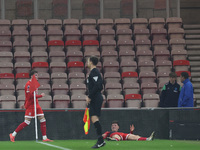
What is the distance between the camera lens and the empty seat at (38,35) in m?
18.6

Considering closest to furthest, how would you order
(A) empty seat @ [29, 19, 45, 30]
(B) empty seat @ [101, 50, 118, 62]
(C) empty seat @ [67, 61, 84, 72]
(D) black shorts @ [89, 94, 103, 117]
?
(D) black shorts @ [89, 94, 103, 117] < (C) empty seat @ [67, 61, 84, 72] < (B) empty seat @ [101, 50, 118, 62] < (A) empty seat @ [29, 19, 45, 30]

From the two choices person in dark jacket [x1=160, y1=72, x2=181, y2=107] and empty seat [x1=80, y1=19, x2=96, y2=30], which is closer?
person in dark jacket [x1=160, y1=72, x2=181, y2=107]

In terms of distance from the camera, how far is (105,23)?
19703 mm

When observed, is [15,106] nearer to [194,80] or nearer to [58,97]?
[58,97]

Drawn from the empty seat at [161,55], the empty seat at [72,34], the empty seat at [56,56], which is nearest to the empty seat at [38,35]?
the empty seat at [72,34]

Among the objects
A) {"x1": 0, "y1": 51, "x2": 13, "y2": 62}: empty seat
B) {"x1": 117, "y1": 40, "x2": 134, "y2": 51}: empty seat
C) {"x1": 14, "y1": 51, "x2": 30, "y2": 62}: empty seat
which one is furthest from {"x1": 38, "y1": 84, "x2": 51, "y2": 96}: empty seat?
{"x1": 117, "y1": 40, "x2": 134, "y2": 51}: empty seat

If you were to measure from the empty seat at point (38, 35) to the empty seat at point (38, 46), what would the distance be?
459 millimetres

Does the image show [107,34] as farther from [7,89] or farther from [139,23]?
[7,89]

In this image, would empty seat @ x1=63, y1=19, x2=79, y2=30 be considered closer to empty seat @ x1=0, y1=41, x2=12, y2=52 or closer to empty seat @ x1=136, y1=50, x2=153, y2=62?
empty seat @ x1=0, y1=41, x2=12, y2=52

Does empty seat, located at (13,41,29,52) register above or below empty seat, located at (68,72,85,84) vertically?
above

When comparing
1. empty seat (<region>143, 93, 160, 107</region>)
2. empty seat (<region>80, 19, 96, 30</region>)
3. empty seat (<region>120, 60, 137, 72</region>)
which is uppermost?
Result: empty seat (<region>80, 19, 96, 30</region>)

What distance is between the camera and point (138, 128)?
13.0 meters

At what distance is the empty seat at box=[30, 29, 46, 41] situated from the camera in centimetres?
1862

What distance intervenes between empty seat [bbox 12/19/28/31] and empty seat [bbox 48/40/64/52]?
1.63 metres
